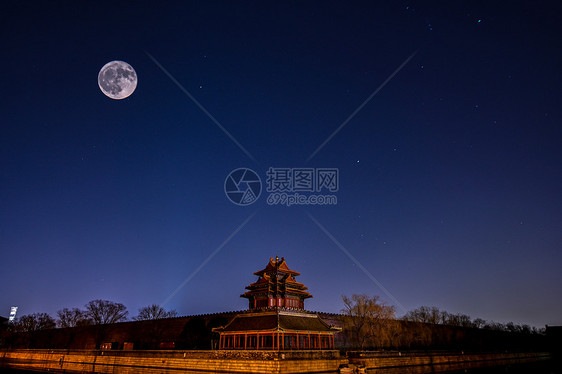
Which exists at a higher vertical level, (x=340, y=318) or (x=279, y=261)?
(x=279, y=261)

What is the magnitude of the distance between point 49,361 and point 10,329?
2929 centimetres

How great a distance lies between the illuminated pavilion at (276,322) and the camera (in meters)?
28.3

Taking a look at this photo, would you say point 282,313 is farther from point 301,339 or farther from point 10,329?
point 10,329

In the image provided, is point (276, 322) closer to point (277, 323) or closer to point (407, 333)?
point (277, 323)

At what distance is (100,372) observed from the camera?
3306 centimetres

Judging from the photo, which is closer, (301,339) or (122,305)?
(301,339)

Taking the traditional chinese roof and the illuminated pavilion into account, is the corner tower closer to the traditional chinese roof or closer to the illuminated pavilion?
the illuminated pavilion

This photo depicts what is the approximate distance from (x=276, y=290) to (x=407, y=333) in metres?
19.5

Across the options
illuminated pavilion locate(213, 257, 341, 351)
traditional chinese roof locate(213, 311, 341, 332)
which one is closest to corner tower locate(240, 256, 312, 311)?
illuminated pavilion locate(213, 257, 341, 351)

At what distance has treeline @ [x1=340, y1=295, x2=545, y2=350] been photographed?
3869cm

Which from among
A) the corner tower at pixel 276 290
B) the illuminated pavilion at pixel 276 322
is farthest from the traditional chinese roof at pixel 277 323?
the corner tower at pixel 276 290

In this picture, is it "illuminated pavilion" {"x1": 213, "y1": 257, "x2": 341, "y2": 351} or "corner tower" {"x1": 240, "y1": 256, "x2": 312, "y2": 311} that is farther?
"corner tower" {"x1": 240, "y1": 256, "x2": 312, "y2": 311}

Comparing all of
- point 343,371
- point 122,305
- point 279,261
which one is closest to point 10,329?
point 122,305

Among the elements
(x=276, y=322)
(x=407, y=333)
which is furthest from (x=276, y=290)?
(x=407, y=333)
